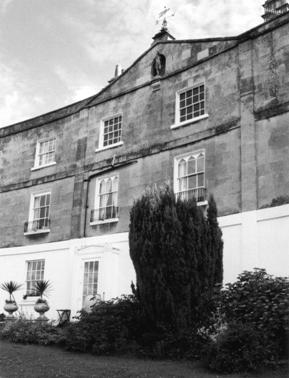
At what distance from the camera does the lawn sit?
10.6 meters

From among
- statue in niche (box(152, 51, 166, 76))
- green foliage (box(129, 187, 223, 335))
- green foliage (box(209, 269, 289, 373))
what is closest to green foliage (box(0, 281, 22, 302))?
green foliage (box(129, 187, 223, 335))

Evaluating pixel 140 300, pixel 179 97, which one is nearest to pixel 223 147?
pixel 179 97

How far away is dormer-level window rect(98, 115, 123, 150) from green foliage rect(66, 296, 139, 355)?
9036mm

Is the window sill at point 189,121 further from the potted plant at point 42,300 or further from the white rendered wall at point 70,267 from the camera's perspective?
the potted plant at point 42,300

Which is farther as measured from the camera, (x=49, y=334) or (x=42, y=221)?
(x=42, y=221)

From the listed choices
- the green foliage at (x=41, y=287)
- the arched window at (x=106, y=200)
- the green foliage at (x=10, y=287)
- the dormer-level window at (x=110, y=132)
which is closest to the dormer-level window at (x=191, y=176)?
the arched window at (x=106, y=200)

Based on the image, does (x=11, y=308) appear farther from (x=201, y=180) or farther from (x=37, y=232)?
(x=201, y=180)

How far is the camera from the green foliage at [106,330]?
13477mm

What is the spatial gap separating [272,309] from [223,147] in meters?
7.38

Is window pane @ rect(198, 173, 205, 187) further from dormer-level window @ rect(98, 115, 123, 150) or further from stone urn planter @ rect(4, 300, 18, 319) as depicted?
stone urn planter @ rect(4, 300, 18, 319)

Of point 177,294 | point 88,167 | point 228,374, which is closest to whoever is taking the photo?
point 228,374

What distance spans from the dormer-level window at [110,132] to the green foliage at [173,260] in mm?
8189

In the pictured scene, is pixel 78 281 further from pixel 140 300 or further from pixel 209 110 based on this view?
pixel 209 110

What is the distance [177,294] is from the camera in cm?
1316
